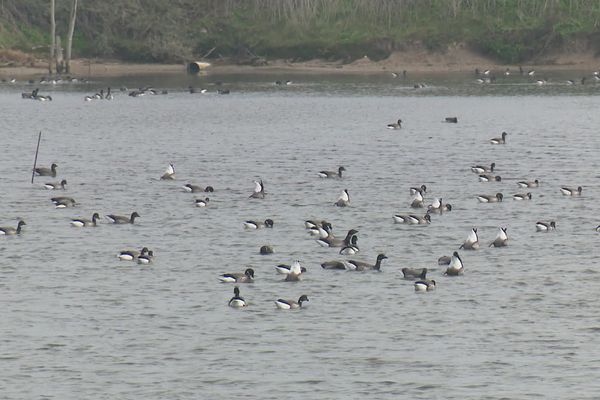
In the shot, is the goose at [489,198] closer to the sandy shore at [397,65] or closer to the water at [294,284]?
the water at [294,284]

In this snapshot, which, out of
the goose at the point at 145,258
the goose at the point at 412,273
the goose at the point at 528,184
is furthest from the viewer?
the goose at the point at 528,184

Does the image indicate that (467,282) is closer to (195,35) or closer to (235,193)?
(235,193)

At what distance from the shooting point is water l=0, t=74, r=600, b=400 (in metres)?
27.5

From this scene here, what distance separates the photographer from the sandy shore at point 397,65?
132125 mm

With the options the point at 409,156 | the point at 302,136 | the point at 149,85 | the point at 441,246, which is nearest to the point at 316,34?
the point at 149,85

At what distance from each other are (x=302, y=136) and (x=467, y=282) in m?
41.9

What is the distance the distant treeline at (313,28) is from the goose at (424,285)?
3907 inches

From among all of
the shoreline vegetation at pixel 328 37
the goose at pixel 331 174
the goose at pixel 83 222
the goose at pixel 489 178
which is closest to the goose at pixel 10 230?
the goose at pixel 83 222

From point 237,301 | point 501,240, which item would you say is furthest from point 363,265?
point 237,301

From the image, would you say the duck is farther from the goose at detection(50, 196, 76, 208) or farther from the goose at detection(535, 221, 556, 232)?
the goose at detection(535, 221, 556, 232)

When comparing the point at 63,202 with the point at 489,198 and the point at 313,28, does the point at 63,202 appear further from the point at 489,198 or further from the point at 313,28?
the point at 313,28

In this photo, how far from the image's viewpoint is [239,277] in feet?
116

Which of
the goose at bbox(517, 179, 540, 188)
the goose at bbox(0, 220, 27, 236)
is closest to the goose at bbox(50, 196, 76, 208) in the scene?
the goose at bbox(0, 220, 27, 236)

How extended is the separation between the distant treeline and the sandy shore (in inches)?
35.7
